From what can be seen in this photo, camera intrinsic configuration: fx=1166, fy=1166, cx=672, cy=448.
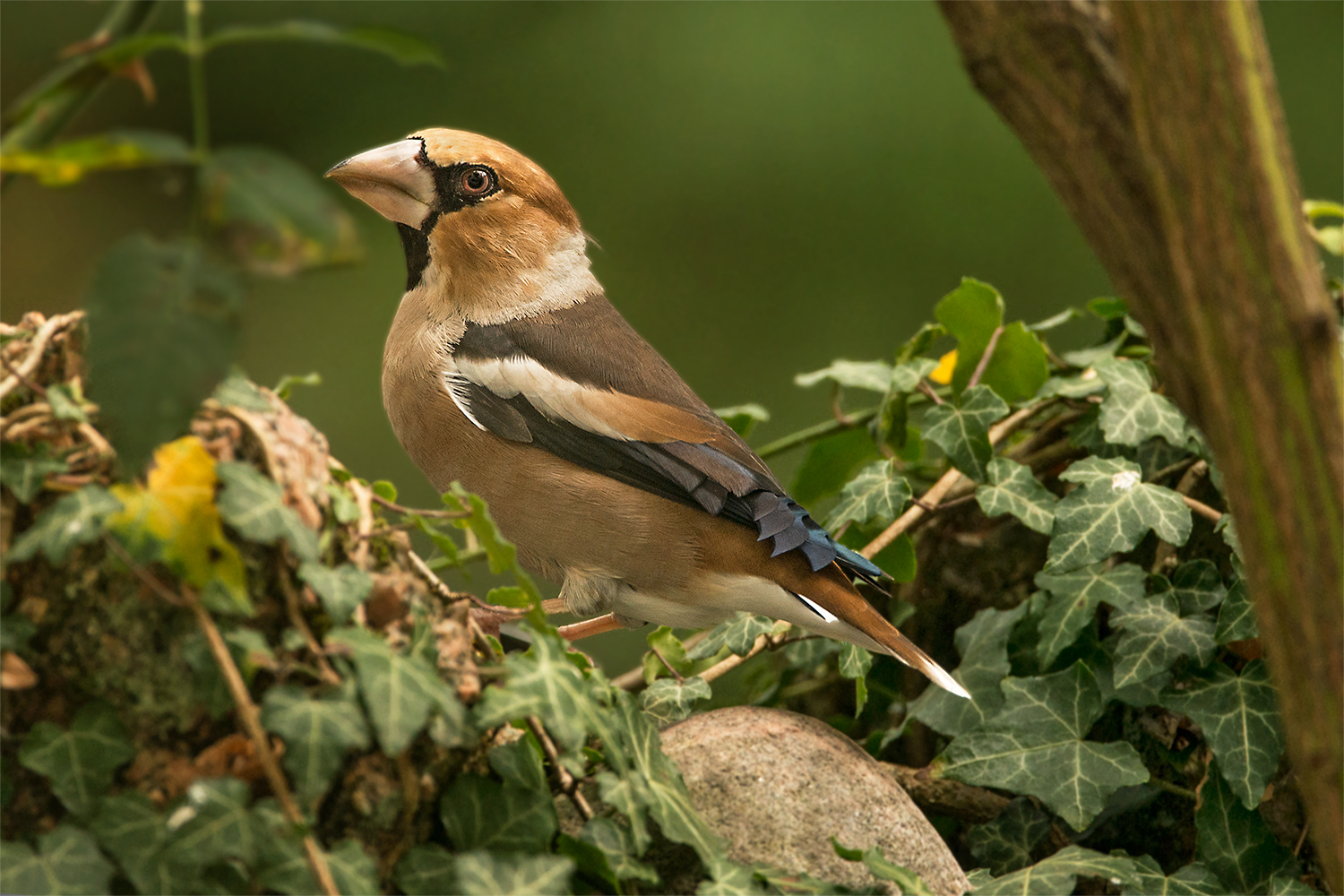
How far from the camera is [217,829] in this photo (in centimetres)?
99

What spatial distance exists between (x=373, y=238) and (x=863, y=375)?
6.32 feet

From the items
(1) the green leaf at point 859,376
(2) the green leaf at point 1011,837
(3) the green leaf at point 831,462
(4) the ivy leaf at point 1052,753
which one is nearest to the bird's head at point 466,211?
(1) the green leaf at point 859,376

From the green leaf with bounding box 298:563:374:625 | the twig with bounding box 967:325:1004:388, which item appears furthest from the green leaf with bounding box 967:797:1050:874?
the green leaf with bounding box 298:563:374:625

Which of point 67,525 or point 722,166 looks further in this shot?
point 722,166

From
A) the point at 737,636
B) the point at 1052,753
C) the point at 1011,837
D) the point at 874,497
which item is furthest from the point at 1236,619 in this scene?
the point at 737,636

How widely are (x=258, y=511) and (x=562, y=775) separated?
0.48 meters

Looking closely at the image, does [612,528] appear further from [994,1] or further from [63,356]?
[994,1]

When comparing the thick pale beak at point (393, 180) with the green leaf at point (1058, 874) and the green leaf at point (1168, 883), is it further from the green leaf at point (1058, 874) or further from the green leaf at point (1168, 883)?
the green leaf at point (1168, 883)

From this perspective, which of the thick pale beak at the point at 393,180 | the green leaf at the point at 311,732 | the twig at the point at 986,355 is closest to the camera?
the green leaf at the point at 311,732

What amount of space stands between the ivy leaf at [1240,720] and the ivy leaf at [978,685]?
0.84 ft

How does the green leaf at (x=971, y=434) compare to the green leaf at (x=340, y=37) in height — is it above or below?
below

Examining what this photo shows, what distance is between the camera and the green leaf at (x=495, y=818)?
1.17m

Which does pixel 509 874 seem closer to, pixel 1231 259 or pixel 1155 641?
pixel 1231 259

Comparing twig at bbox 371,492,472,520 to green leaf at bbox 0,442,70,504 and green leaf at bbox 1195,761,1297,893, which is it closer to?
green leaf at bbox 0,442,70,504
